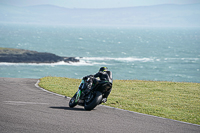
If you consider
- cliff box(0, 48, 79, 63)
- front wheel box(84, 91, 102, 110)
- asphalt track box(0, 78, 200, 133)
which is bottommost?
asphalt track box(0, 78, 200, 133)

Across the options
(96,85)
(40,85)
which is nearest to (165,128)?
(96,85)

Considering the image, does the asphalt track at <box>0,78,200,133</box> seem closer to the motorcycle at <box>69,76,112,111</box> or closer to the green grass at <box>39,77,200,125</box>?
the motorcycle at <box>69,76,112,111</box>

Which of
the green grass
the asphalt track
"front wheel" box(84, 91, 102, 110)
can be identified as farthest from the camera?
the green grass

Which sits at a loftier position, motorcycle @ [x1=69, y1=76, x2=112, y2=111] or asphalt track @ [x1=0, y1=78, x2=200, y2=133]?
motorcycle @ [x1=69, y1=76, x2=112, y2=111]

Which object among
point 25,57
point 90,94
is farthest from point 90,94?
point 25,57

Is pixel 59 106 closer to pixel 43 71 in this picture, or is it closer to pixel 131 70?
pixel 43 71

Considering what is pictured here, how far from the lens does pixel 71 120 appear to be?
32.2ft

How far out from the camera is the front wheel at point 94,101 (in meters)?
11.0

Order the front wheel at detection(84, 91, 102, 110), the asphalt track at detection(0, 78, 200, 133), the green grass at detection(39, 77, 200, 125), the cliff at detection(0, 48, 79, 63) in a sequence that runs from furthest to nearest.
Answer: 1. the cliff at detection(0, 48, 79, 63)
2. the green grass at detection(39, 77, 200, 125)
3. the front wheel at detection(84, 91, 102, 110)
4. the asphalt track at detection(0, 78, 200, 133)

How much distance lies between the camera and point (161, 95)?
56.8 ft

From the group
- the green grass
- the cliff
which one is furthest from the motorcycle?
the cliff

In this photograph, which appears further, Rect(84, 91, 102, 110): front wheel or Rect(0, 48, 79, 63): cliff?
Rect(0, 48, 79, 63): cliff

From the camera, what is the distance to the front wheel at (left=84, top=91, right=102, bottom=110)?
36.2 ft

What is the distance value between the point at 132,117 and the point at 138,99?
16.3ft
